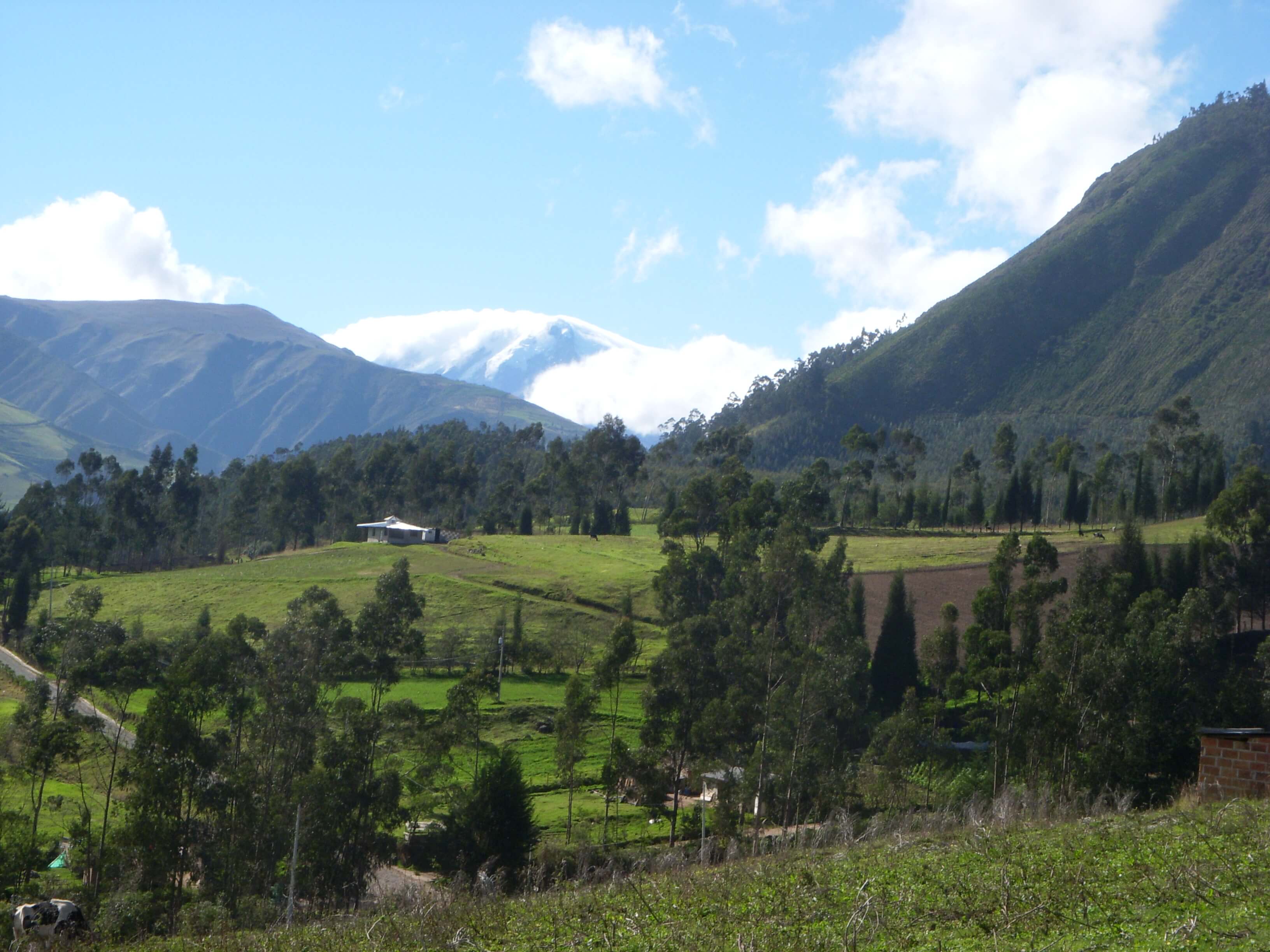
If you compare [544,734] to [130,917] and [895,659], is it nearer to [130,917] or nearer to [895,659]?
[895,659]

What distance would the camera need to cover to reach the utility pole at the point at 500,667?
59188 millimetres

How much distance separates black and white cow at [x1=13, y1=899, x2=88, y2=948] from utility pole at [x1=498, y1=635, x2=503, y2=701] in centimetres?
3802

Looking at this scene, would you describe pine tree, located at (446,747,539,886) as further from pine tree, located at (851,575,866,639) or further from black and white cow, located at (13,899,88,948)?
pine tree, located at (851,575,866,639)

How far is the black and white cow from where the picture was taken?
18.1 meters

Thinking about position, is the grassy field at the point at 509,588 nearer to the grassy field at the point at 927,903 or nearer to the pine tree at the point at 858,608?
the pine tree at the point at 858,608

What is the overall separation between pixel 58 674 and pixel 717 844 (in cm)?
2980

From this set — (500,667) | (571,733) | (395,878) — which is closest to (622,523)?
(500,667)

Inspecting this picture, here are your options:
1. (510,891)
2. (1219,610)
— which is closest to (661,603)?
(1219,610)

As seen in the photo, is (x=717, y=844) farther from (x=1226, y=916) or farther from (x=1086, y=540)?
(x=1086, y=540)

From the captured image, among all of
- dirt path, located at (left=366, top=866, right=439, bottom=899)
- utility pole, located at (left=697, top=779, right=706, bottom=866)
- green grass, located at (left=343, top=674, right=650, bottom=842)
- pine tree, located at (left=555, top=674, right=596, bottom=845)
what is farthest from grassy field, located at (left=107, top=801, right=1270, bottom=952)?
green grass, located at (left=343, top=674, right=650, bottom=842)

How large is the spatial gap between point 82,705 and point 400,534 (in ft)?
181

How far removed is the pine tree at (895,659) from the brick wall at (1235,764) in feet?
136

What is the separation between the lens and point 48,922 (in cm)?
1898

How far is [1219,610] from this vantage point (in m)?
63.8
